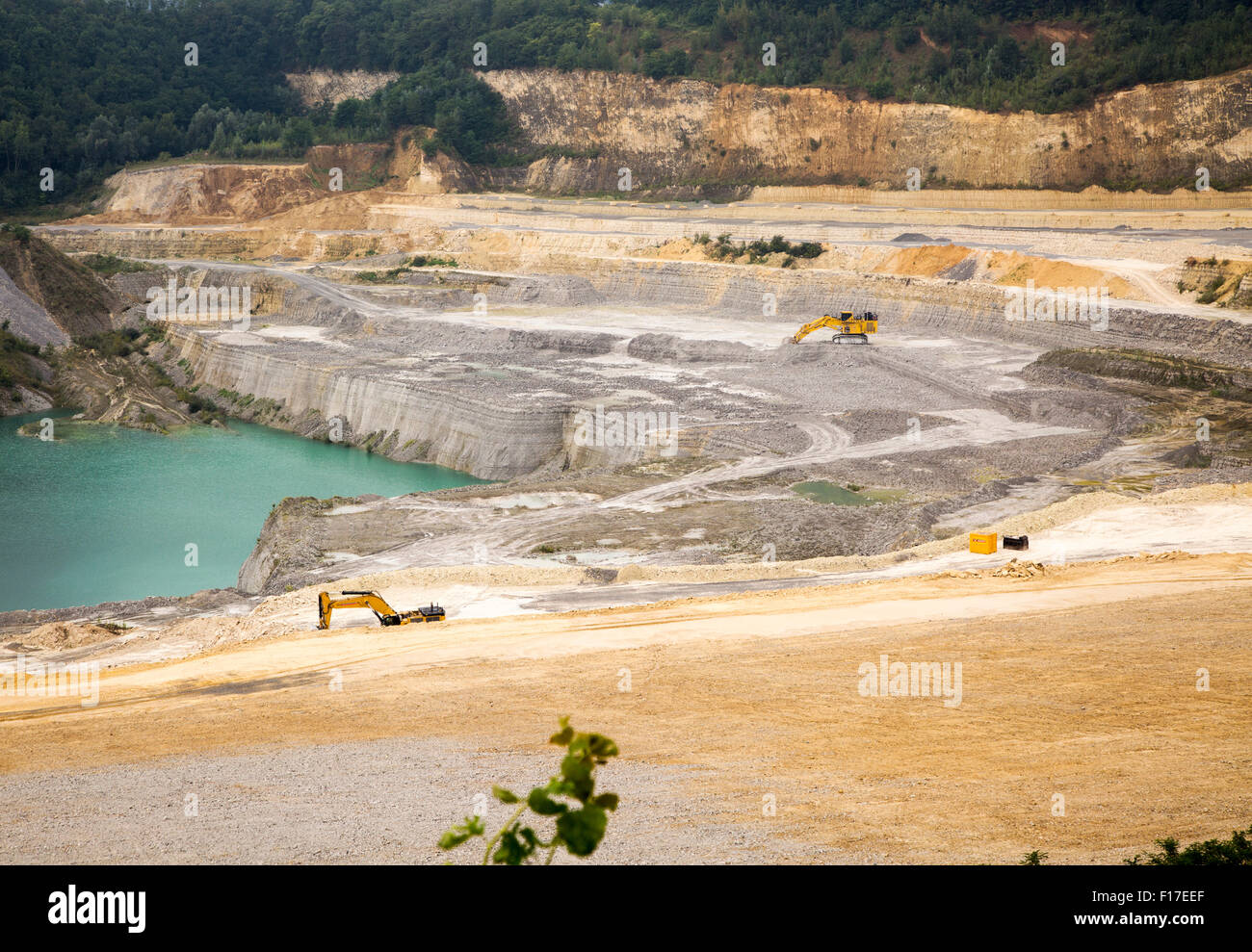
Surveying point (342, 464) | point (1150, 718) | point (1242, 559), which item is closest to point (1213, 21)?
point (342, 464)

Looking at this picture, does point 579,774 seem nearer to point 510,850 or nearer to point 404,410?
point 510,850

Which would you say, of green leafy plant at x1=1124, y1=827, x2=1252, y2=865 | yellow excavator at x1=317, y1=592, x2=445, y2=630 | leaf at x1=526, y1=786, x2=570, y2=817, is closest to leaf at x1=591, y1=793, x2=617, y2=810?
leaf at x1=526, y1=786, x2=570, y2=817

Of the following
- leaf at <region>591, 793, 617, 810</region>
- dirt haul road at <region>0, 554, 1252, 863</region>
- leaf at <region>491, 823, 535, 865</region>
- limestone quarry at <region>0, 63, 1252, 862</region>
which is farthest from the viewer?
limestone quarry at <region>0, 63, 1252, 862</region>

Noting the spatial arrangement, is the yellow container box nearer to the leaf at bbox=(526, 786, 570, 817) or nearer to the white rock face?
the leaf at bbox=(526, 786, 570, 817)

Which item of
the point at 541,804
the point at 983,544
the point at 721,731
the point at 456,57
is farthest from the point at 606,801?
the point at 456,57

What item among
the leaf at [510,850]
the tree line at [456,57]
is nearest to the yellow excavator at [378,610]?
the leaf at [510,850]
